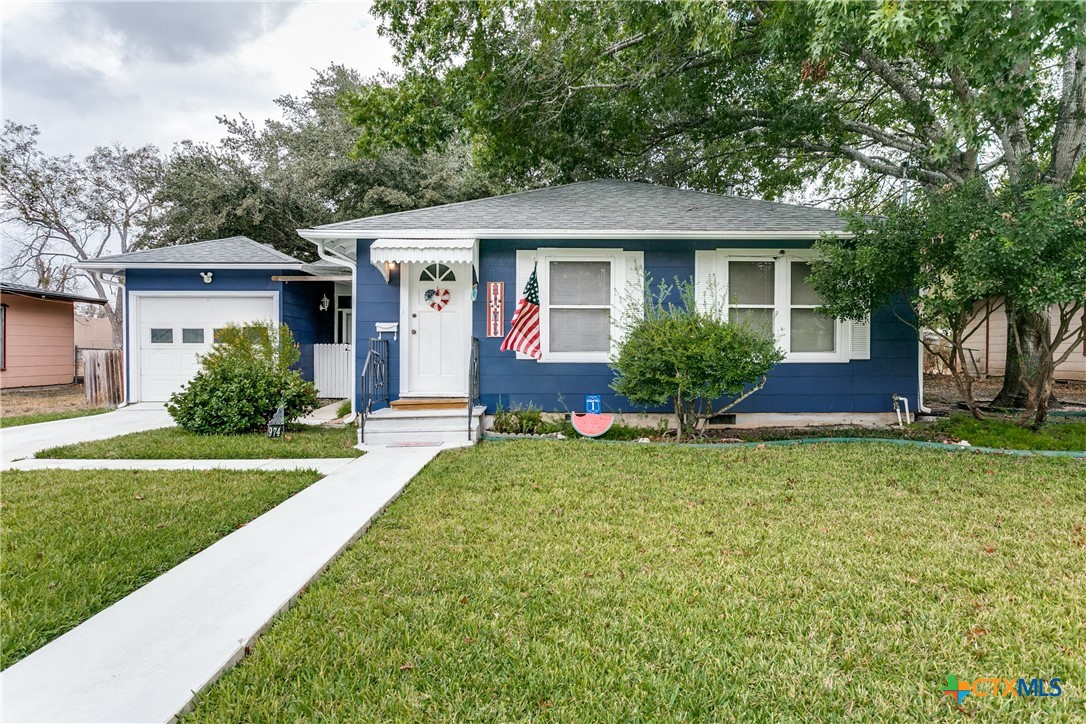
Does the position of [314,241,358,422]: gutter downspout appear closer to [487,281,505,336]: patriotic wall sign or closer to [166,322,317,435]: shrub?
[166,322,317,435]: shrub

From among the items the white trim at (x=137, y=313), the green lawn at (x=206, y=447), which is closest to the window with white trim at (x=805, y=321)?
the green lawn at (x=206, y=447)

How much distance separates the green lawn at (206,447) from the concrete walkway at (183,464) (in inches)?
7.6

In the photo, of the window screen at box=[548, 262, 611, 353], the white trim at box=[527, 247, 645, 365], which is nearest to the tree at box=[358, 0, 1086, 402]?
the white trim at box=[527, 247, 645, 365]

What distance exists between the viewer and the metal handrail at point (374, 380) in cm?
661

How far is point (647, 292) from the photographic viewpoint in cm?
724

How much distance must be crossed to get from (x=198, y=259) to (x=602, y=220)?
24.9 feet

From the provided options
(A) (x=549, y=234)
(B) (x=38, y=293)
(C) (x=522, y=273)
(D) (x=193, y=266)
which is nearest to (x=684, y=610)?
(A) (x=549, y=234)

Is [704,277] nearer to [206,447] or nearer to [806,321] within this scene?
[806,321]

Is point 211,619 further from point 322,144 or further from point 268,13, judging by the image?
point 322,144

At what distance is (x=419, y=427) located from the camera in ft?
22.4

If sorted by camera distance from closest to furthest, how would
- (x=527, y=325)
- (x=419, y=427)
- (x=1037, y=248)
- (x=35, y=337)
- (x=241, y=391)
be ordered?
(x=1037, y=248) < (x=419, y=427) < (x=241, y=391) < (x=527, y=325) < (x=35, y=337)

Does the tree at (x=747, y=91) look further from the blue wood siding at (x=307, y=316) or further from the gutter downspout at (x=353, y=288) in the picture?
the blue wood siding at (x=307, y=316)

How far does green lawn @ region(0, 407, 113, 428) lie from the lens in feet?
25.8

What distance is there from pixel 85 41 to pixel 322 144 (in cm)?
1026
